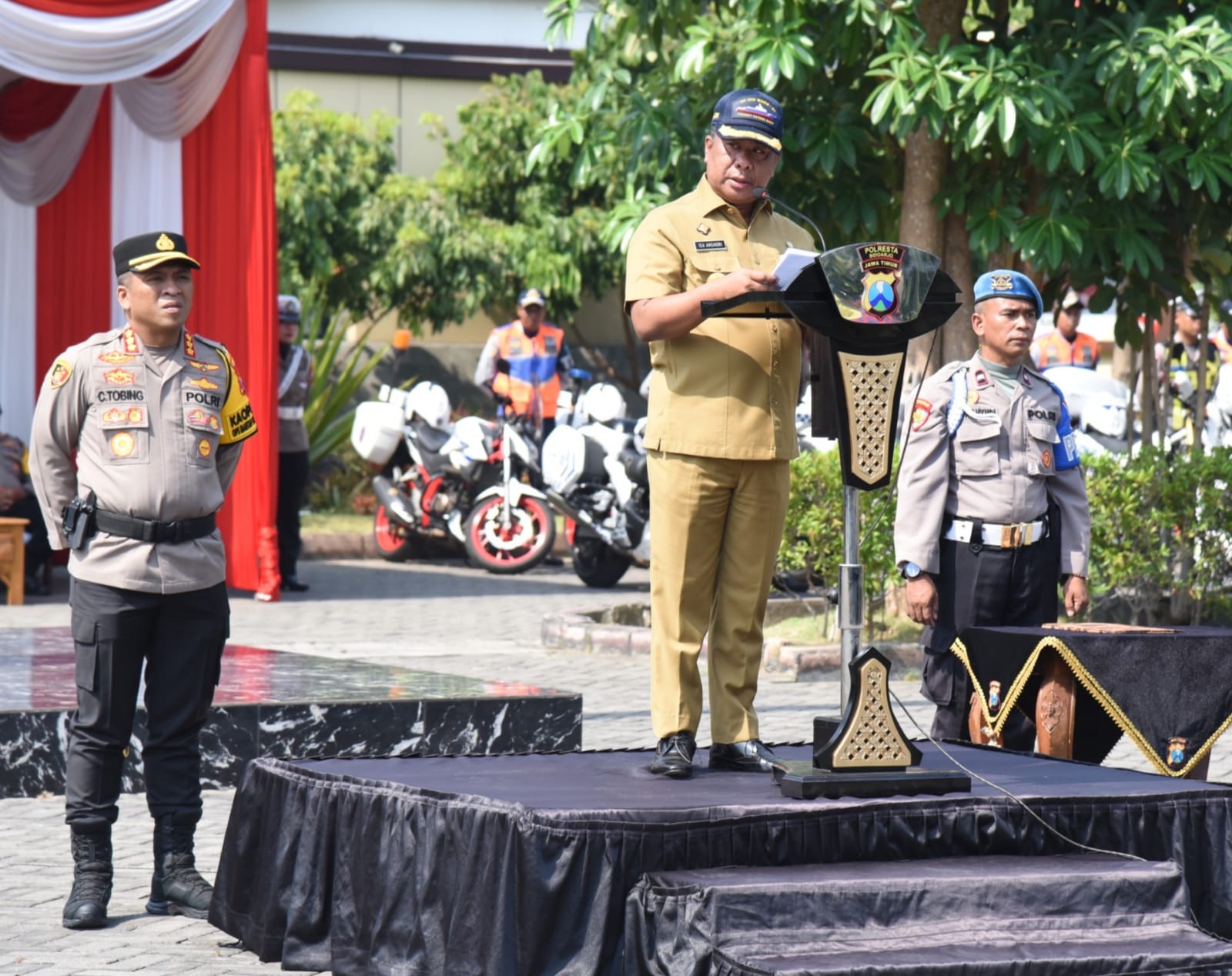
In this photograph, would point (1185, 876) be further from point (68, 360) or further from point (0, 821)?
point (0, 821)

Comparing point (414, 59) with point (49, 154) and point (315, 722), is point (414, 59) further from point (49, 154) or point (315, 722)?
point (315, 722)

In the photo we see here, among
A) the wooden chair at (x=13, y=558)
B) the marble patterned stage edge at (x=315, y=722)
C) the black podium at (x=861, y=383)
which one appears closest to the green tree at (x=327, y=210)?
the wooden chair at (x=13, y=558)

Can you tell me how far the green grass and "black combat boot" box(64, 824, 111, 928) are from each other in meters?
11.6

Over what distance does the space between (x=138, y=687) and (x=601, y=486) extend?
868 cm

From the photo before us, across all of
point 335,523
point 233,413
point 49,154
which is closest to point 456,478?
point 335,523

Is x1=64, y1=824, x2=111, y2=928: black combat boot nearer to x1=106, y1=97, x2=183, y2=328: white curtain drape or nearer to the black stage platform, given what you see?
the black stage platform

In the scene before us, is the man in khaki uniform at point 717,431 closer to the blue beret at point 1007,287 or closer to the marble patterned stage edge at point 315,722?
the blue beret at point 1007,287

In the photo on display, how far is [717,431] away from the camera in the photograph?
5.46 m

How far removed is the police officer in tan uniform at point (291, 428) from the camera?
1391 centimetres

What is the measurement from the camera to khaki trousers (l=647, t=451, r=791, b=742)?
5.53 meters

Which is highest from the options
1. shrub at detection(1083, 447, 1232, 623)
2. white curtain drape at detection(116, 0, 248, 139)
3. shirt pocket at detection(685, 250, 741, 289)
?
white curtain drape at detection(116, 0, 248, 139)

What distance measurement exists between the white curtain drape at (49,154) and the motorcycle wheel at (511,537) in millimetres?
3843

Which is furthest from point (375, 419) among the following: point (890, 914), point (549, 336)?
point (890, 914)

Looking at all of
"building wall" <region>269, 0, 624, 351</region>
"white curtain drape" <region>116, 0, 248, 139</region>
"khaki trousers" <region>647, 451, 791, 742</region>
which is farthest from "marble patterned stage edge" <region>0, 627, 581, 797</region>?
"building wall" <region>269, 0, 624, 351</region>
